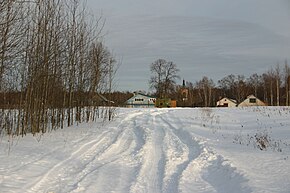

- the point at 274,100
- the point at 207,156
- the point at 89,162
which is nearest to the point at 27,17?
the point at 89,162

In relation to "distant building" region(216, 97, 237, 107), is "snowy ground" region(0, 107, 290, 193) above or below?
below

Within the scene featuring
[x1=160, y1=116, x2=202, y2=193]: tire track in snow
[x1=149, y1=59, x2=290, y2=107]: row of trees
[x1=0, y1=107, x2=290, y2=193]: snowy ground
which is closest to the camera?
[x1=0, y1=107, x2=290, y2=193]: snowy ground

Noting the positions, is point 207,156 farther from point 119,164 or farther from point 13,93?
point 13,93

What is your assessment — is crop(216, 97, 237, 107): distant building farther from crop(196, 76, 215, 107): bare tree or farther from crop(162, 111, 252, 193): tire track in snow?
crop(162, 111, 252, 193): tire track in snow

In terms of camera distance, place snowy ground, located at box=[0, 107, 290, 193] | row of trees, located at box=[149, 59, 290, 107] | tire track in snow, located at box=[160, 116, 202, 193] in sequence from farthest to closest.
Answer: row of trees, located at box=[149, 59, 290, 107] < tire track in snow, located at box=[160, 116, 202, 193] < snowy ground, located at box=[0, 107, 290, 193]

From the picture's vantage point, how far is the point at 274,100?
3344 inches

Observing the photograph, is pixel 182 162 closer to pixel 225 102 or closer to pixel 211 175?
pixel 211 175

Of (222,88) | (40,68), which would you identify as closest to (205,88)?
(222,88)

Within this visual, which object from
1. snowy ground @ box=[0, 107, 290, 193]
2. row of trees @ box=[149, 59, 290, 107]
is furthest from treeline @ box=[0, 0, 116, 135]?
row of trees @ box=[149, 59, 290, 107]

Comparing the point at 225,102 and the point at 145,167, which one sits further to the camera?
the point at 225,102

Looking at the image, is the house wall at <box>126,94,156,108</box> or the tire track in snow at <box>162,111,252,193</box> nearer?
the tire track in snow at <box>162,111,252,193</box>

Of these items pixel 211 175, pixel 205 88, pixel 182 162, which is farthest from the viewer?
pixel 205 88

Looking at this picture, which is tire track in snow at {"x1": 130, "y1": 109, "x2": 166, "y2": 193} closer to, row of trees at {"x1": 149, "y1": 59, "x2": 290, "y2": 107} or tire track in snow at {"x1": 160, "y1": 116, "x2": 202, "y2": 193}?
tire track in snow at {"x1": 160, "y1": 116, "x2": 202, "y2": 193}

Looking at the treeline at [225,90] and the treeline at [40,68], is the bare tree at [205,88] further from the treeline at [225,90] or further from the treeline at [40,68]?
the treeline at [40,68]
